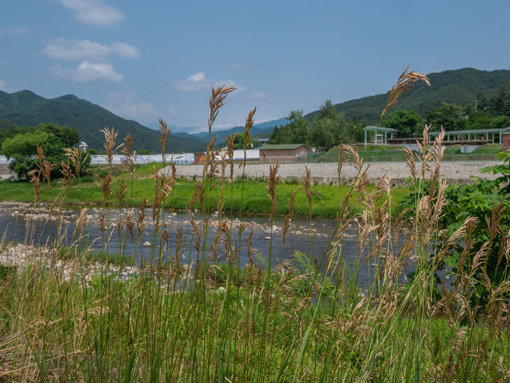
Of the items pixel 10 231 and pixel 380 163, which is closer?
pixel 10 231

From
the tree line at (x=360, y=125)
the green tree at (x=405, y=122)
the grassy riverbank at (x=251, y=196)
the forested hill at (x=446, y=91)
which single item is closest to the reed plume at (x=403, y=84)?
the grassy riverbank at (x=251, y=196)

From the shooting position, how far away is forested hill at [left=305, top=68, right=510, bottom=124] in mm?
159750

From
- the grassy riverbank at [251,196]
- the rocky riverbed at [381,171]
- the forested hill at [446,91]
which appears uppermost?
the forested hill at [446,91]

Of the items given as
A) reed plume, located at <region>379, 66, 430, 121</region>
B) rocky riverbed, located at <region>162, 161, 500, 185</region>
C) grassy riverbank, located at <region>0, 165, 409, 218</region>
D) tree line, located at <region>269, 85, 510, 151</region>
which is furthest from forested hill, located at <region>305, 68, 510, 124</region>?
reed plume, located at <region>379, 66, 430, 121</region>

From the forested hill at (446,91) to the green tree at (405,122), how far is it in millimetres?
51562

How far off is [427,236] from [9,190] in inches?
1527

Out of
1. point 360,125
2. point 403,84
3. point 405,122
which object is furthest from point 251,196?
point 405,122

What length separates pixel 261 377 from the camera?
1725 mm

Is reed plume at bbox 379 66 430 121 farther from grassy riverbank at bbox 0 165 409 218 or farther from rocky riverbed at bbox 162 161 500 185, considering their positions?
rocky riverbed at bbox 162 161 500 185

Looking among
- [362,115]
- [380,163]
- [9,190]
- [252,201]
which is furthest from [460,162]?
[362,115]

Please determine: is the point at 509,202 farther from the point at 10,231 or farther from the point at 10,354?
A: the point at 10,231

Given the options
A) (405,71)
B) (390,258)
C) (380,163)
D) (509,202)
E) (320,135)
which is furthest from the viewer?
(320,135)

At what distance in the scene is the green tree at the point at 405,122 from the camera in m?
97.4

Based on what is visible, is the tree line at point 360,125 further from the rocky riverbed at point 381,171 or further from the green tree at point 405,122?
the rocky riverbed at point 381,171
